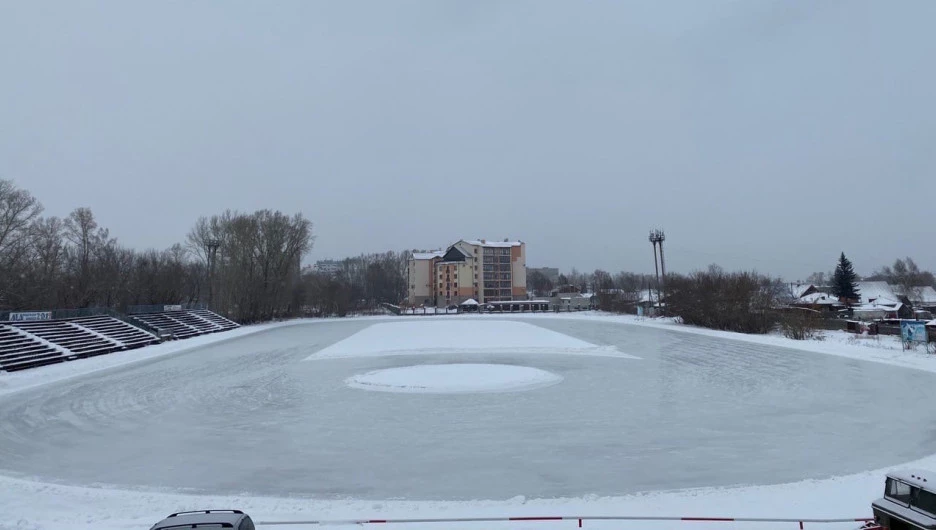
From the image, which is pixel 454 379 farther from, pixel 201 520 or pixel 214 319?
pixel 214 319

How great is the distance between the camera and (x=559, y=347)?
1122 inches

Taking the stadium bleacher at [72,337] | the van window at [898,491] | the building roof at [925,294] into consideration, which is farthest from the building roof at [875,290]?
the van window at [898,491]

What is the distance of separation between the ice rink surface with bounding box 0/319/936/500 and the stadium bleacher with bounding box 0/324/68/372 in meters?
5.66

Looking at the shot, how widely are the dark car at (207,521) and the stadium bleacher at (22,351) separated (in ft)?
76.6

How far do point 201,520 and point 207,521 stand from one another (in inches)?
3.8

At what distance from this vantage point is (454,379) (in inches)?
707

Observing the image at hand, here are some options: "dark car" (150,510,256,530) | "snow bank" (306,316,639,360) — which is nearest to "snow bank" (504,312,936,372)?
"snow bank" (306,316,639,360)

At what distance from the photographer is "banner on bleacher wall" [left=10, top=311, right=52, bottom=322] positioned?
93.1 feet

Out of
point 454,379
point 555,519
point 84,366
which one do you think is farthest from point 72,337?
point 555,519

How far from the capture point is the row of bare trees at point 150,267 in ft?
137

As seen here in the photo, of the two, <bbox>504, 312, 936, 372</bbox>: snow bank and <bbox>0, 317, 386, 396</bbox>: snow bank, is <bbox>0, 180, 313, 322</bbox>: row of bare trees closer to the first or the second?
<bbox>0, 317, 386, 396</bbox>: snow bank

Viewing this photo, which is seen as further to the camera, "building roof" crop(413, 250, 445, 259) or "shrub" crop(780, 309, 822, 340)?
"building roof" crop(413, 250, 445, 259)

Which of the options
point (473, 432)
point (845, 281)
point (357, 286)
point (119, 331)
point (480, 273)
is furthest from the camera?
point (480, 273)

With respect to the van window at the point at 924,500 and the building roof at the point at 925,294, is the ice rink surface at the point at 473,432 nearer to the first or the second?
the van window at the point at 924,500
